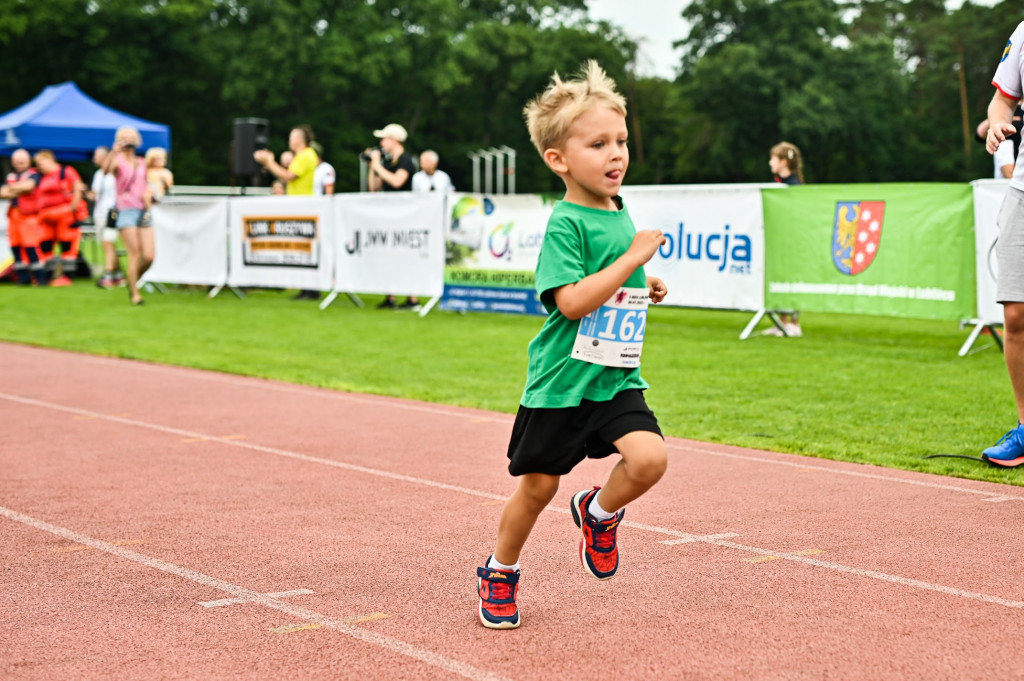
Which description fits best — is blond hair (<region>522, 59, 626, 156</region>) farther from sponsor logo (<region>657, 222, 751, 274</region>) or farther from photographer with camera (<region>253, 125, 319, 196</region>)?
photographer with camera (<region>253, 125, 319, 196</region>)

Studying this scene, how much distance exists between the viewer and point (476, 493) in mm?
5781

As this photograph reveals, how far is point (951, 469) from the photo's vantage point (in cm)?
624

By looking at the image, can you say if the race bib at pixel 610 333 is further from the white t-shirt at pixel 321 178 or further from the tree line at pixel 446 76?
the tree line at pixel 446 76

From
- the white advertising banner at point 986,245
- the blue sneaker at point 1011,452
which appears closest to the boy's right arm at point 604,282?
the blue sneaker at point 1011,452

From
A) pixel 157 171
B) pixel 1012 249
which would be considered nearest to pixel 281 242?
pixel 157 171

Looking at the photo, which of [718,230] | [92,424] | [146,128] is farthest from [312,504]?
[146,128]

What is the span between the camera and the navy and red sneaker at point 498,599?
146 inches

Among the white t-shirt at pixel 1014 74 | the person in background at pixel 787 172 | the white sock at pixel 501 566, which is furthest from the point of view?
the person in background at pixel 787 172

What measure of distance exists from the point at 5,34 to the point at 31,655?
53.6 meters

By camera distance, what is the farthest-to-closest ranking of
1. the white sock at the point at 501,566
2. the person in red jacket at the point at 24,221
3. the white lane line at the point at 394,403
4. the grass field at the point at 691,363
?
the person in red jacket at the point at 24,221, the grass field at the point at 691,363, the white lane line at the point at 394,403, the white sock at the point at 501,566

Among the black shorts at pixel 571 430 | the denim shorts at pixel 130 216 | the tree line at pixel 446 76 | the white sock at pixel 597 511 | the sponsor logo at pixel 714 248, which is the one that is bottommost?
the white sock at pixel 597 511

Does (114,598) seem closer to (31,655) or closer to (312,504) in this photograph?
(31,655)

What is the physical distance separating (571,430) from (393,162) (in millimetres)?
13971

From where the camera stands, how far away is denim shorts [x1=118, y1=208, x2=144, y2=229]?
701 inches
